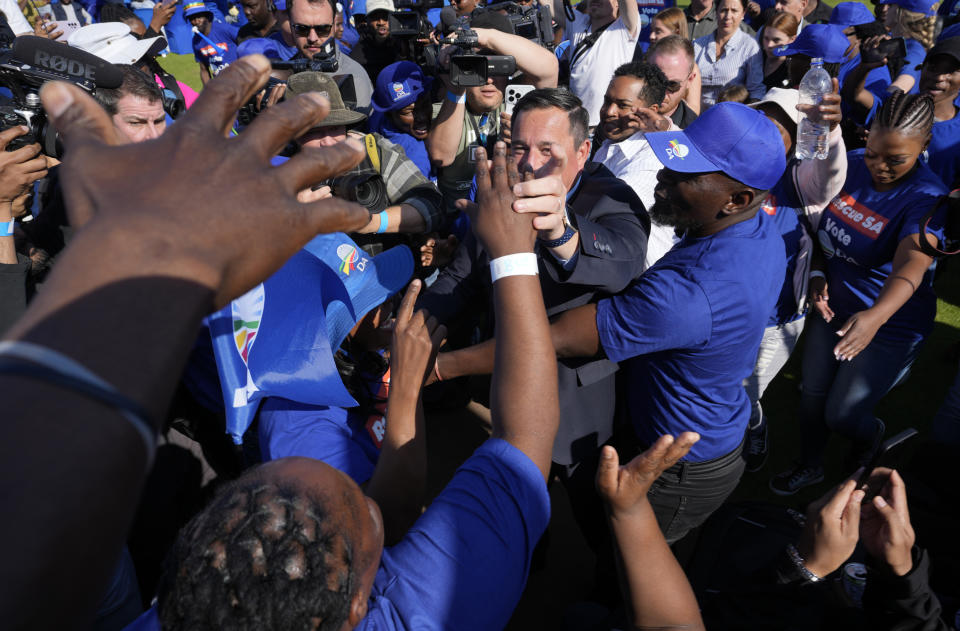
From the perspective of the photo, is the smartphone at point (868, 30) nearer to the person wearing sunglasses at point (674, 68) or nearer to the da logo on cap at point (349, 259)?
the person wearing sunglasses at point (674, 68)

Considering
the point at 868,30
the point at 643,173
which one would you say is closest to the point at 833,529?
the point at 643,173

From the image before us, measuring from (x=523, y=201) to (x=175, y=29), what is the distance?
40.1ft

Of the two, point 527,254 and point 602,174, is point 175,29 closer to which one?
point 602,174

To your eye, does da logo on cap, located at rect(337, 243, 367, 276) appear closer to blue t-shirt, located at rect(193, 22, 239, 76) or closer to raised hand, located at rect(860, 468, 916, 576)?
raised hand, located at rect(860, 468, 916, 576)

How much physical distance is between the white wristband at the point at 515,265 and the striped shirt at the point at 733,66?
494 cm

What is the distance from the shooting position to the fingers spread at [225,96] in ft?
2.71

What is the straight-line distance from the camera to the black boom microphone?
2736 mm

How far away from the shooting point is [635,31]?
522cm

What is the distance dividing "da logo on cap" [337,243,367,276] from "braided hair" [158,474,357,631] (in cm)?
112

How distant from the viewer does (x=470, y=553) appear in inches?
54.1

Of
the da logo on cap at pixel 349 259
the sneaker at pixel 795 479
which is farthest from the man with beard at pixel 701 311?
the sneaker at pixel 795 479

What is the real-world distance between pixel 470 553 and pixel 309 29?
14.9 ft

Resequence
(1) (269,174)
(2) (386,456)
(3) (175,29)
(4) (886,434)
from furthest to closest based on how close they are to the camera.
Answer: (3) (175,29), (4) (886,434), (2) (386,456), (1) (269,174)

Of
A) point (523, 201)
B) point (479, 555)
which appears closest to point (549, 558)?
point (479, 555)
